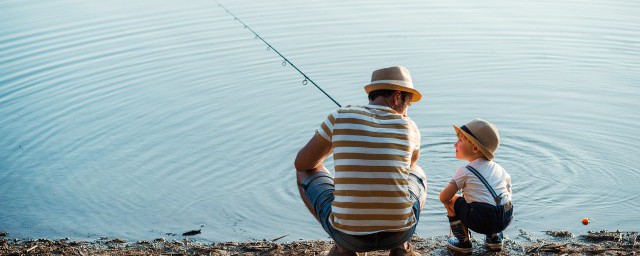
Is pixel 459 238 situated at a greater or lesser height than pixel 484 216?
lesser

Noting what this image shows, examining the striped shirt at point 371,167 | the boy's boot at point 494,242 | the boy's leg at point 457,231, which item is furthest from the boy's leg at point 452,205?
the striped shirt at point 371,167

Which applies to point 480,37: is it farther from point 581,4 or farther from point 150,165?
point 150,165

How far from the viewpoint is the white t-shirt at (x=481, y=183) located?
4078 millimetres

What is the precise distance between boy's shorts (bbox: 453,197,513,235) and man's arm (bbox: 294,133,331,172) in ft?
2.77

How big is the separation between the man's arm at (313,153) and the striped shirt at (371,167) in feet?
0.40

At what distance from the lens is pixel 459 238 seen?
4.32 meters

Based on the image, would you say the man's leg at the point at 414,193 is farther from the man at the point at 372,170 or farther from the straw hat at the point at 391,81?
the straw hat at the point at 391,81

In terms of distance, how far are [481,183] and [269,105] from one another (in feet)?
13.0

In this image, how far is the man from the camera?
3465 mm

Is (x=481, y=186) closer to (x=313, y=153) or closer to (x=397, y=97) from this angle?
(x=397, y=97)

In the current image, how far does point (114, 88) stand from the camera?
875 cm

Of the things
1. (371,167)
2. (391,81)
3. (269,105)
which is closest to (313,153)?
(371,167)

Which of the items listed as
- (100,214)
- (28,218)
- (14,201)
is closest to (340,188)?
(100,214)

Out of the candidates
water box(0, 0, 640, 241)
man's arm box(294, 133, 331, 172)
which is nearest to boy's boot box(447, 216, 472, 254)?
water box(0, 0, 640, 241)
